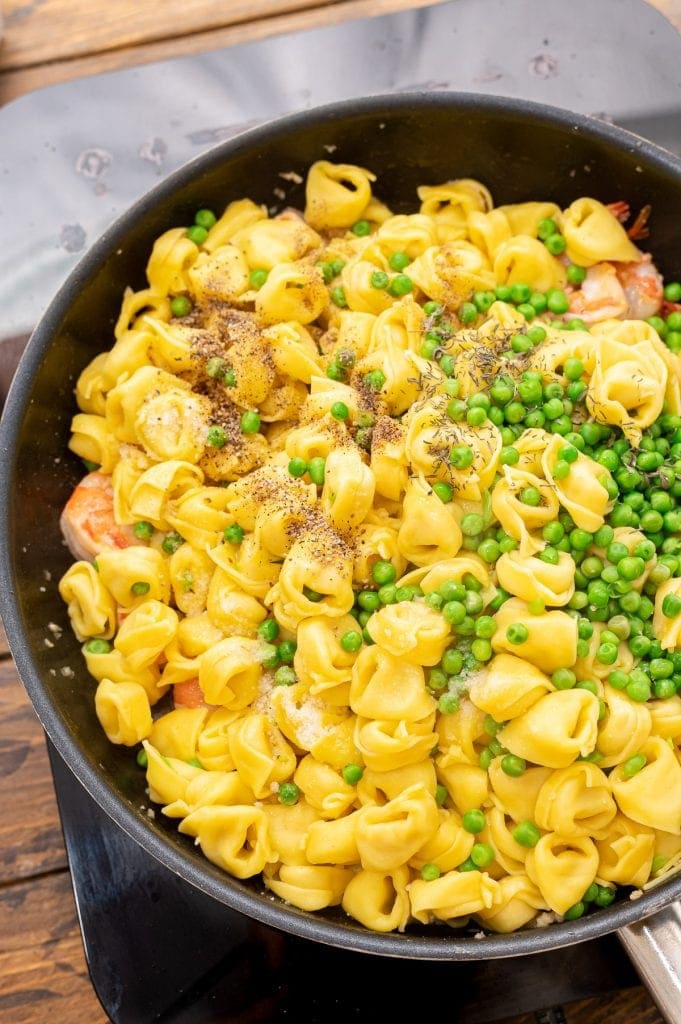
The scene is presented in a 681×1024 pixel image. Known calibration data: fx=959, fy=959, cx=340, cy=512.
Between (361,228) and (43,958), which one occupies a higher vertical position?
(361,228)

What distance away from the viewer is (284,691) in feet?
9.21

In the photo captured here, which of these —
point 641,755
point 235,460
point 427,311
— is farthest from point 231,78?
point 641,755

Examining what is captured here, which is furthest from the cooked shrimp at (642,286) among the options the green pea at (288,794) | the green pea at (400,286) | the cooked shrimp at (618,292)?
the green pea at (288,794)

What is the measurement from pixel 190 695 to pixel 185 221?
1.59 metres

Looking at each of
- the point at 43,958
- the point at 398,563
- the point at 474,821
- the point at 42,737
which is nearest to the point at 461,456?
the point at 398,563

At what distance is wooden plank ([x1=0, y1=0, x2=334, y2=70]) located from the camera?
3.97m

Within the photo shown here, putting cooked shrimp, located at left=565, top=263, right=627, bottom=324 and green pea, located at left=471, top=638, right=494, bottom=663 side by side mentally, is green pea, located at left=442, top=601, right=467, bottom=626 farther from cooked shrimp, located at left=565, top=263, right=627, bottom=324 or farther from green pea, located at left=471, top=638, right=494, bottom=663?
cooked shrimp, located at left=565, top=263, right=627, bottom=324

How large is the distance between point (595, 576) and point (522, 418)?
20.5 inches

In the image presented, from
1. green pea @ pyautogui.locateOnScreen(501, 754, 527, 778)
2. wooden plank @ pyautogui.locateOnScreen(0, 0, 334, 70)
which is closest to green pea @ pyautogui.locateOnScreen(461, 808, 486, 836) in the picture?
green pea @ pyautogui.locateOnScreen(501, 754, 527, 778)

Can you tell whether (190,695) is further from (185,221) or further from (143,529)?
(185,221)

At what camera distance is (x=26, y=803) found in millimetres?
3436

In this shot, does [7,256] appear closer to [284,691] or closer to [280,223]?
[280,223]

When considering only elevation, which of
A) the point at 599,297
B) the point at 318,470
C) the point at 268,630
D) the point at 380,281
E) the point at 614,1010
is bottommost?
the point at 614,1010

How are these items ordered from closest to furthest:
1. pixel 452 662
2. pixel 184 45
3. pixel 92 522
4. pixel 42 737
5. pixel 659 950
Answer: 1. pixel 659 950
2. pixel 452 662
3. pixel 92 522
4. pixel 42 737
5. pixel 184 45
